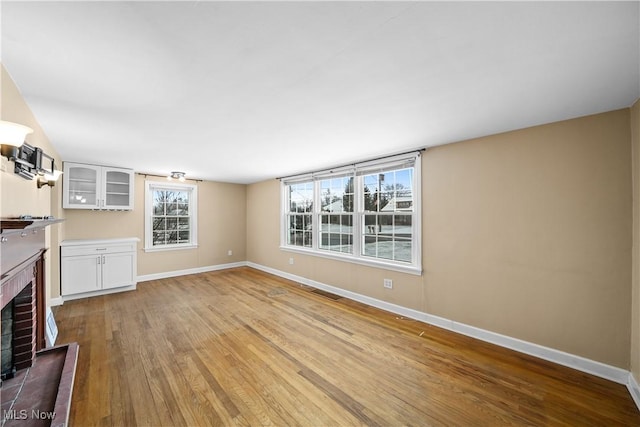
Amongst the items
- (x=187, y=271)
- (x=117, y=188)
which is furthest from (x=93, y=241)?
(x=187, y=271)

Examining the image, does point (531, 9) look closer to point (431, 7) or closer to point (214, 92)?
point (431, 7)

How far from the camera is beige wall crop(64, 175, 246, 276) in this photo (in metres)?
4.76

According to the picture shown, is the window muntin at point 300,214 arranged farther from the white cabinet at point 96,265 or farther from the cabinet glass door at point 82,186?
the cabinet glass door at point 82,186

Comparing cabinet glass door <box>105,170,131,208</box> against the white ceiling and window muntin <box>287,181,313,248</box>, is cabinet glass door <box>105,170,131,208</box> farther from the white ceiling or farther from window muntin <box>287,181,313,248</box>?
window muntin <box>287,181,313,248</box>

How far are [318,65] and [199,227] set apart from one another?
551 cm

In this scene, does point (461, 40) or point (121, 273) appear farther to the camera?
point (121, 273)

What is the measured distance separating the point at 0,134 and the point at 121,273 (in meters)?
3.98

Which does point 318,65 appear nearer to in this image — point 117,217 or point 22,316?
point 22,316

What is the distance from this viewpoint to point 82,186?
445 cm

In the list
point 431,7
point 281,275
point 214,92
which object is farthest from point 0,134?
point 281,275

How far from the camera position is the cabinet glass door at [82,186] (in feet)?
14.2

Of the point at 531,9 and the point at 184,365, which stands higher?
the point at 531,9

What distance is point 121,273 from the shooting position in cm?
457

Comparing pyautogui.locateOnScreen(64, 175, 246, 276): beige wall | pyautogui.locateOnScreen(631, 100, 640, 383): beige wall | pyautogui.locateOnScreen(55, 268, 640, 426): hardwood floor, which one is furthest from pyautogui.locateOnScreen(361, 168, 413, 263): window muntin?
pyautogui.locateOnScreen(64, 175, 246, 276): beige wall
